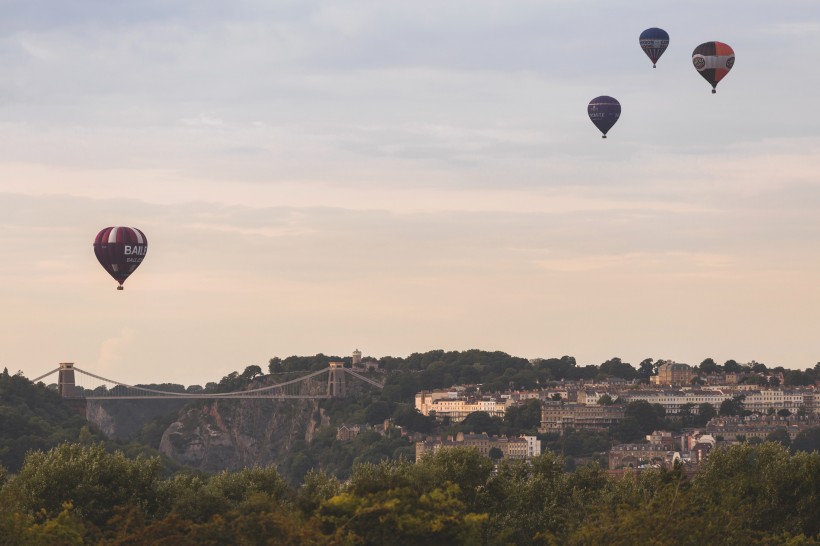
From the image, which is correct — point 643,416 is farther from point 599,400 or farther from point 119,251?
point 119,251

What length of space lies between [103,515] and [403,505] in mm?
11652

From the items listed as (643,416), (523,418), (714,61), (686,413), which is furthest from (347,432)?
(714,61)

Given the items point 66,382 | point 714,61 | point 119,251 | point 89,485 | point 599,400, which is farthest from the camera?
point 599,400

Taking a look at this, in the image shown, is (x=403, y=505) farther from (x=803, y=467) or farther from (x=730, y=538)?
(x=803, y=467)

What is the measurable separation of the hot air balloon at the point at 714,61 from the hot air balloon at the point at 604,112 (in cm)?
808

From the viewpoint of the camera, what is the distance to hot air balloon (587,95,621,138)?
268 ft

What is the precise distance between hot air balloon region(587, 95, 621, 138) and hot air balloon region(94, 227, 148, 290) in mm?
20082

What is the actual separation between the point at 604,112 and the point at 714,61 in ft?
29.1

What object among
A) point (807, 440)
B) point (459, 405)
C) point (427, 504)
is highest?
point (459, 405)

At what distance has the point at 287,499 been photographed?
45.3 metres

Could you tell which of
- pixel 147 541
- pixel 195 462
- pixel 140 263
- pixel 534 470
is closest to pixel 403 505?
pixel 147 541

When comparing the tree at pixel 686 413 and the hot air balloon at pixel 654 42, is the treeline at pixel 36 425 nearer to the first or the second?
the hot air balloon at pixel 654 42

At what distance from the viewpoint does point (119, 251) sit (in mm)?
70062

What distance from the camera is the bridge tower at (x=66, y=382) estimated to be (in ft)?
499
